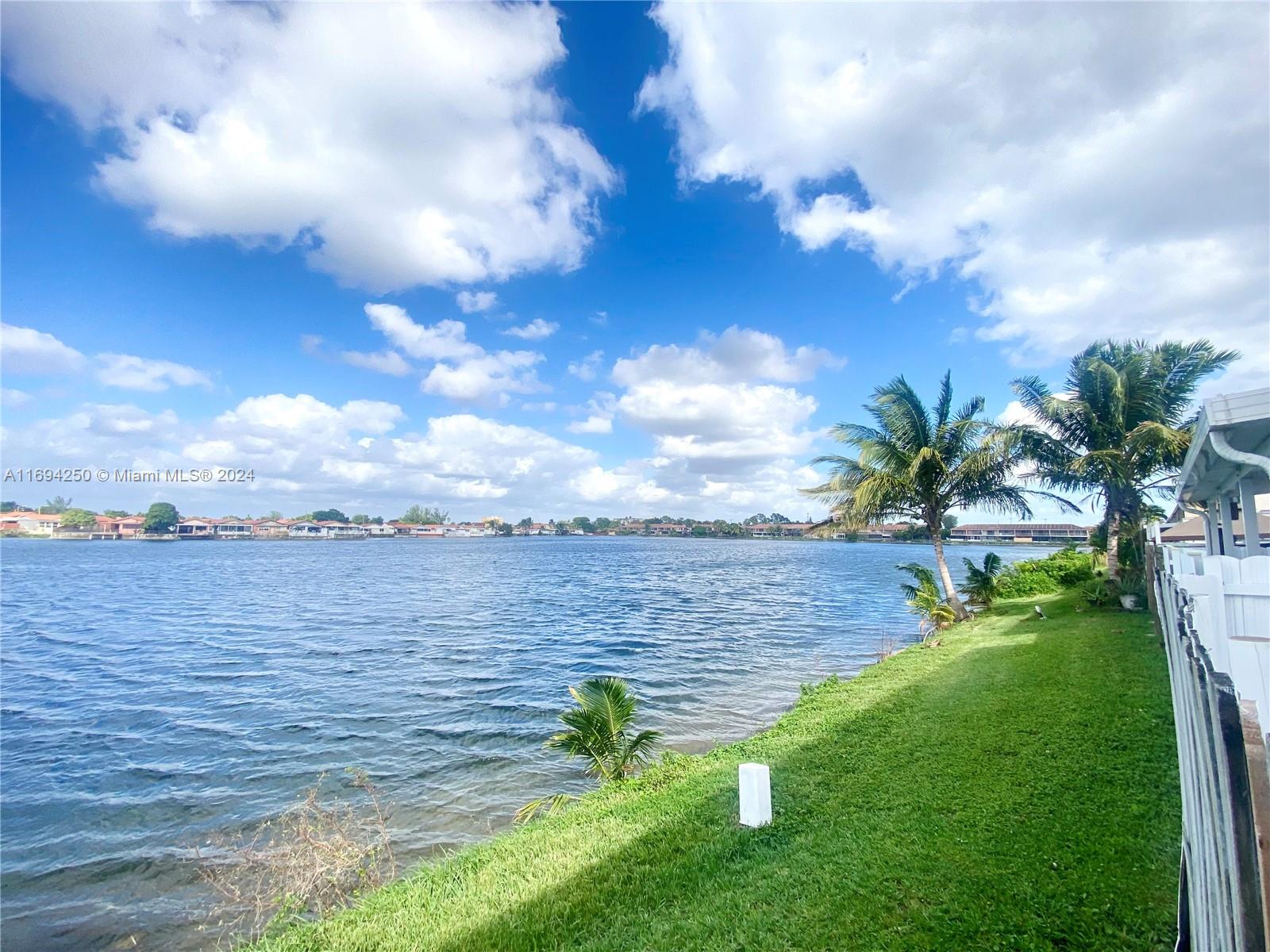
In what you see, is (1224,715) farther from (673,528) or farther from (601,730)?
(673,528)

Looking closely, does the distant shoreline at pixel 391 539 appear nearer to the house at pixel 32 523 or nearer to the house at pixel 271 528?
the house at pixel 32 523

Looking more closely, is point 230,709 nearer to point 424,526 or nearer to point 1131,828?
point 1131,828

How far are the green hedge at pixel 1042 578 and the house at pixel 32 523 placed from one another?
13363cm

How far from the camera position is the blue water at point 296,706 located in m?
7.48

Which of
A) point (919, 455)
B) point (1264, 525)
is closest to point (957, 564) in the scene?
point (1264, 525)

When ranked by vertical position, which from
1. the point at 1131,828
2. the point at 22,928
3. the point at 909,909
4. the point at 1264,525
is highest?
the point at 1264,525

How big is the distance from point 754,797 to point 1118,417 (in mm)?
14530

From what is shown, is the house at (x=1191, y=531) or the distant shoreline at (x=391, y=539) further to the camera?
the distant shoreline at (x=391, y=539)

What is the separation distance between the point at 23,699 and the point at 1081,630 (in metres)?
24.0

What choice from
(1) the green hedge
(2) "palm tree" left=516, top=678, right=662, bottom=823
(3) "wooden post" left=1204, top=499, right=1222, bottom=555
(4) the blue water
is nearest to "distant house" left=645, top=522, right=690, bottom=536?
(4) the blue water

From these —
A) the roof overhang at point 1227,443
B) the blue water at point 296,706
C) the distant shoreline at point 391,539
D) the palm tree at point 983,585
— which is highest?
the roof overhang at point 1227,443

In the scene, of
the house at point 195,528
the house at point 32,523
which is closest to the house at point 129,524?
the house at point 195,528

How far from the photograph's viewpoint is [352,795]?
882 cm

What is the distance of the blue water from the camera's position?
7484mm
